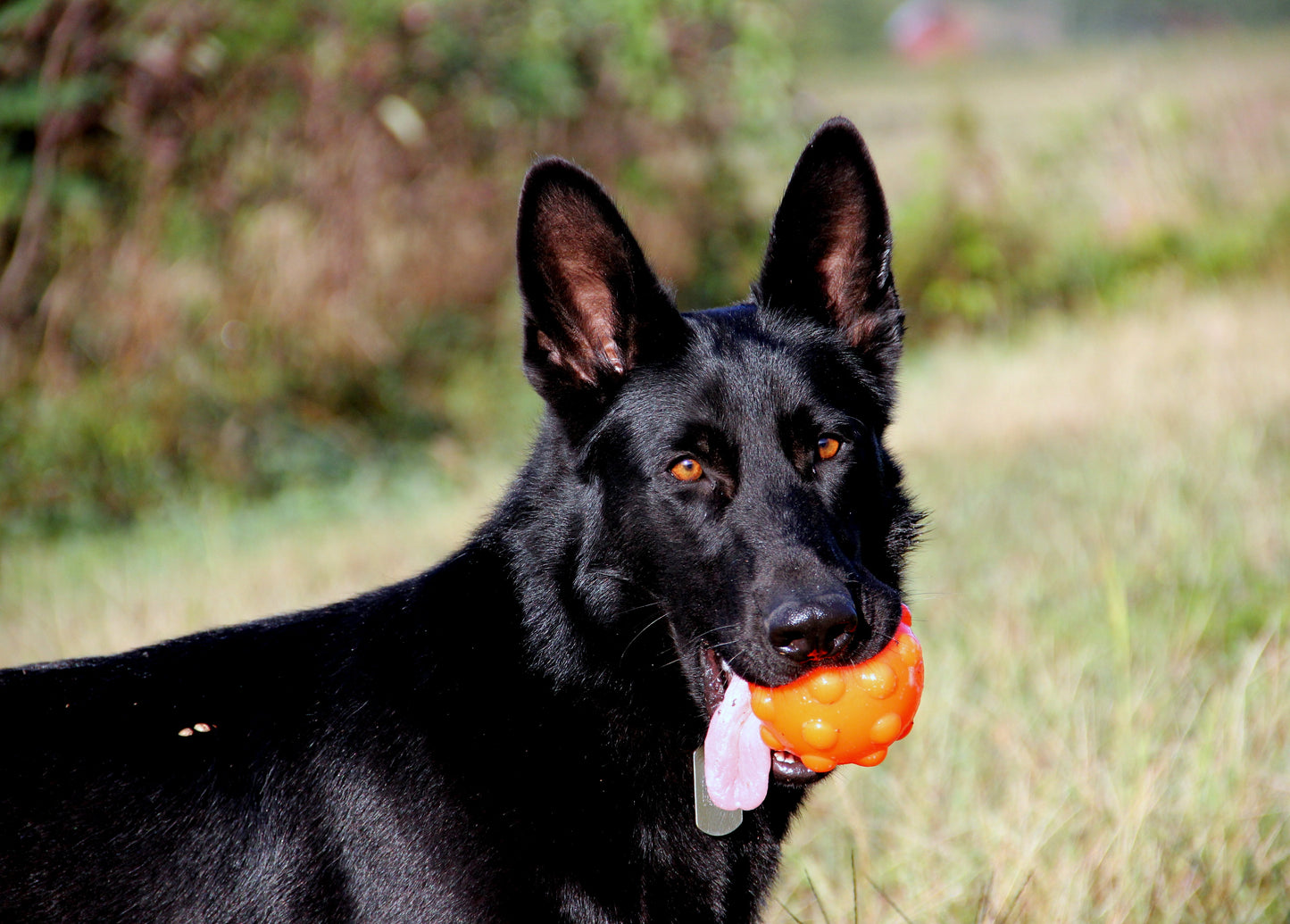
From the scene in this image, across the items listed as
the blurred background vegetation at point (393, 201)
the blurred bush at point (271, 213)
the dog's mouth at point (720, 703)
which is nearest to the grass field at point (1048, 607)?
the dog's mouth at point (720, 703)

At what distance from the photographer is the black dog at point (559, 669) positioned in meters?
2.07

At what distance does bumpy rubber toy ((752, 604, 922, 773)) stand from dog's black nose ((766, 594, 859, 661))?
6 cm

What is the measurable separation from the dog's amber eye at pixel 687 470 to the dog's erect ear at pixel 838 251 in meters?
0.52

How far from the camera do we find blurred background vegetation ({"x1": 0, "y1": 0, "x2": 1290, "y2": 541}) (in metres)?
7.33

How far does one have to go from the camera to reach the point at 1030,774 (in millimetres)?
3207

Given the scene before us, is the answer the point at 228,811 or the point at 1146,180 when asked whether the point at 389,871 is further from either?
the point at 1146,180

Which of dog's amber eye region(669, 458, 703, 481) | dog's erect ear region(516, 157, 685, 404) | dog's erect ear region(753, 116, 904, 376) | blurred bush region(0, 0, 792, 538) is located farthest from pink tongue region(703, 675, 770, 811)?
blurred bush region(0, 0, 792, 538)

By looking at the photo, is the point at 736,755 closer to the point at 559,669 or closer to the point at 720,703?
the point at 720,703

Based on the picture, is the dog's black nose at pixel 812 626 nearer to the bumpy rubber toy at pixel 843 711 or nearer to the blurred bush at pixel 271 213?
the bumpy rubber toy at pixel 843 711

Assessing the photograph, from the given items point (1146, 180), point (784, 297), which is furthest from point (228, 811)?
point (1146, 180)

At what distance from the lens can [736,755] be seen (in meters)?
2.22

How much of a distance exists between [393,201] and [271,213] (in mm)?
992

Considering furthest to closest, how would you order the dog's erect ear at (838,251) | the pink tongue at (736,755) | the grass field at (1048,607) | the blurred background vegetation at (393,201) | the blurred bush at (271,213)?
the blurred background vegetation at (393,201), the blurred bush at (271,213), the grass field at (1048,607), the dog's erect ear at (838,251), the pink tongue at (736,755)

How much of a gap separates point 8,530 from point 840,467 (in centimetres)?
591
